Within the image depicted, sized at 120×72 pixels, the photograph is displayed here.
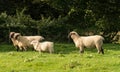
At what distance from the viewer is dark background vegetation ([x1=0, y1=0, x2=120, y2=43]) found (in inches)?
1510

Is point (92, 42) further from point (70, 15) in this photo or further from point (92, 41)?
point (70, 15)

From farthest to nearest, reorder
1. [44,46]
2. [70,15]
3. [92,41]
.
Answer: [70,15] → [44,46] → [92,41]

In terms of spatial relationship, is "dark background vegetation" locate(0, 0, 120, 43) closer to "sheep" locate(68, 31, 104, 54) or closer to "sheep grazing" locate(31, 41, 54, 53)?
"sheep grazing" locate(31, 41, 54, 53)

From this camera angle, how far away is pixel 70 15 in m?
41.7

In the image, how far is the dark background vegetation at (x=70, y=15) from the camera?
3834 centimetres

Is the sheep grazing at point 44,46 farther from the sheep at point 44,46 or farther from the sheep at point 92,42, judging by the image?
the sheep at point 92,42

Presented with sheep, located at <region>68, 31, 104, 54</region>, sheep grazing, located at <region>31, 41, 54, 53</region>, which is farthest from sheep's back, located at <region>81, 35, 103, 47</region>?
sheep grazing, located at <region>31, 41, 54, 53</region>

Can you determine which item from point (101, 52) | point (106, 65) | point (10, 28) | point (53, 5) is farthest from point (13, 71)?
point (53, 5)

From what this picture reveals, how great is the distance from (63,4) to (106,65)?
73.6 feet

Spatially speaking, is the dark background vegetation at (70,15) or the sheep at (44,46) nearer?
the sheep at (44,46)

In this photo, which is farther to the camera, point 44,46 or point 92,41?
point 44,46

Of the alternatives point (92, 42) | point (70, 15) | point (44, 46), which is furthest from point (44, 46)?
point (70, 15)

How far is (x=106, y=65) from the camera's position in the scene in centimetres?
1930

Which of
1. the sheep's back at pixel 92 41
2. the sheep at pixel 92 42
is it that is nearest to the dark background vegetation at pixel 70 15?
the sheep at pixel 92 42
